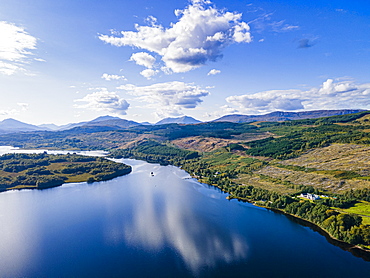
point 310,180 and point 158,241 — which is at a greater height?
point 310,180

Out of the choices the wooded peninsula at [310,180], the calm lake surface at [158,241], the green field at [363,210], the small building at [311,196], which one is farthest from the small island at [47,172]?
the green field at [363,210]

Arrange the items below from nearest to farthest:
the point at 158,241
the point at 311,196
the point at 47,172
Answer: the point at 158,241
the point at 311,196
the point at 47,172

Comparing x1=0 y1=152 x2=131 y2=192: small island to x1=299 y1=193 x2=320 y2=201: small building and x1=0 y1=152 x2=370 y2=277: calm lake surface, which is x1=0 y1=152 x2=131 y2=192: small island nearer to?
x1=0 y1=152 x2=370 y2=277: calm lake surface

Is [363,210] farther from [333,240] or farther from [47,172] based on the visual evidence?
[47,172]

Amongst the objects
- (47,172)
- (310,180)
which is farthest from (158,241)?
(47,172)

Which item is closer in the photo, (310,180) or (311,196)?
(311,196)
